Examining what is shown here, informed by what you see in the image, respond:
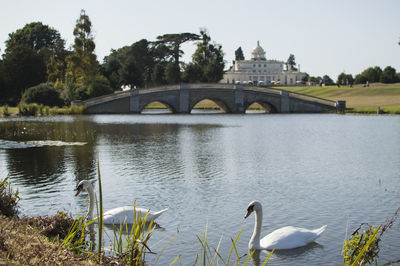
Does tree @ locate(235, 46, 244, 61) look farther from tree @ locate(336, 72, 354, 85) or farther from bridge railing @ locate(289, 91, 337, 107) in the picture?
bridge railing @ locate(289, 91, 337, 107)

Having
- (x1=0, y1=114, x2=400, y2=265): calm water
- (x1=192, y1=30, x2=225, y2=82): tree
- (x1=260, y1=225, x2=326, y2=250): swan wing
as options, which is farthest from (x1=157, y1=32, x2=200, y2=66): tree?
(x1=260, y1=225, x2=326, y2=250): swan wing

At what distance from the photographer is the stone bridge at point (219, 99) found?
210 feet

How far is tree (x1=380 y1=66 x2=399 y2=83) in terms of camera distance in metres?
102

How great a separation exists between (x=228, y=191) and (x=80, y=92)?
5443cm

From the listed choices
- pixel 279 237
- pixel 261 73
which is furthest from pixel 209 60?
pixel 279 237

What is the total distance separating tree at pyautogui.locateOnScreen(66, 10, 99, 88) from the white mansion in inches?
3352

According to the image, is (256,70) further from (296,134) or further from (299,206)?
(299,206)

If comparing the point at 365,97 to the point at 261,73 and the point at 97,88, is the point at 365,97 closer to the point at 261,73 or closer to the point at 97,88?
the point at 97,88

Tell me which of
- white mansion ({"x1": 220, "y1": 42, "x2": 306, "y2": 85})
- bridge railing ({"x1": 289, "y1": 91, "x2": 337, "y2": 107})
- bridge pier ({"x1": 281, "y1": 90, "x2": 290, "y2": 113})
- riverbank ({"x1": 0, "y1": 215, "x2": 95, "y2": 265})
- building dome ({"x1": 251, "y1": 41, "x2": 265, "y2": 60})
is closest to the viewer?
riverbank ({"x1": 0, "y1": 215, "x2": 95, "y2": 265})

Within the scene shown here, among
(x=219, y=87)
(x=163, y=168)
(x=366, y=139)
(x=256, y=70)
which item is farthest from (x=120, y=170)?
(x=256, y=70)

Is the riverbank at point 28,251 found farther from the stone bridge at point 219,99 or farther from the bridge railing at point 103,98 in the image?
the stone bridge at point 219,99

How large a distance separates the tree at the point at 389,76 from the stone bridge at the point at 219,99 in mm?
40591

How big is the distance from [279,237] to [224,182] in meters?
6.48

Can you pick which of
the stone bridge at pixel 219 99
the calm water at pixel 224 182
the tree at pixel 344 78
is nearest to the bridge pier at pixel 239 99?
the stone bridge at pixel 219 99
